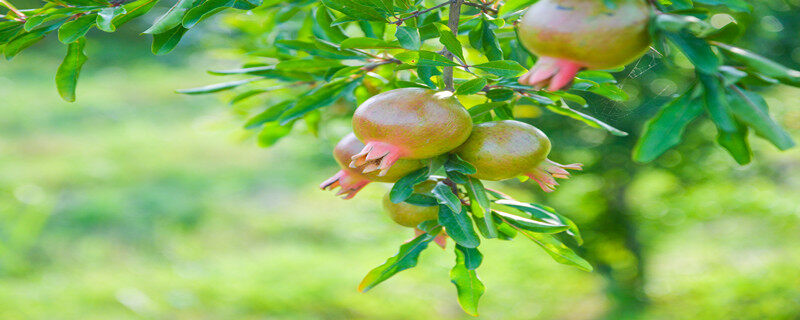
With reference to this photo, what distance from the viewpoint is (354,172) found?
0.62 m

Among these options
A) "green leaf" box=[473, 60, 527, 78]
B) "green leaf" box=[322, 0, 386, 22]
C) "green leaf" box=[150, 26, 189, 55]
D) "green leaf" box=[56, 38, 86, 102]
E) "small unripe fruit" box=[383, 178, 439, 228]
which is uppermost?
"green leaf" box=[322, 0, 386, 22]

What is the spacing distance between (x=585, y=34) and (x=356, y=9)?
240 millimetres

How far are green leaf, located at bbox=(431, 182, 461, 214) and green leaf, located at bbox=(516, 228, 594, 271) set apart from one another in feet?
0.40

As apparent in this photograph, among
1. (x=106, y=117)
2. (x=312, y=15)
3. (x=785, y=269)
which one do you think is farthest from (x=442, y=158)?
(x=106, y=117)

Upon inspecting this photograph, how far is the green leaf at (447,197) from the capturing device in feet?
1.75

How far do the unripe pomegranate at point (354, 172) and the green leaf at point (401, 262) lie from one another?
0.08 meters

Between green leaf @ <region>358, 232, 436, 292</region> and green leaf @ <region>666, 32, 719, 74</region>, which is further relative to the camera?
green leaf @ <region>358, 232, 436, 292</region>

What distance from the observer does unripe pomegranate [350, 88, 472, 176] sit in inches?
20.2

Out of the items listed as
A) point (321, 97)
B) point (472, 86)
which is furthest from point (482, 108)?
point (321, 97)

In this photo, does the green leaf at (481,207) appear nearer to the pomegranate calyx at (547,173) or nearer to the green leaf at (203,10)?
the pomegranate calyx at (547,173)

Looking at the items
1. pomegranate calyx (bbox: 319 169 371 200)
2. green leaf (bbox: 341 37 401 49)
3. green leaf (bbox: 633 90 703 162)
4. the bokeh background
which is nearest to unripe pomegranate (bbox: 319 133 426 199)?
pomegranate calyx (bbox: 319 169 371 200)

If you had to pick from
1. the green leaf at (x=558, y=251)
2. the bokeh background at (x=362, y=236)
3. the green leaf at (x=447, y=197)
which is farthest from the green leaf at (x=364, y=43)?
the bokeh background at (x=362, y=236)

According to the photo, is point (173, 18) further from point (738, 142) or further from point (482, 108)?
point (738, 142)

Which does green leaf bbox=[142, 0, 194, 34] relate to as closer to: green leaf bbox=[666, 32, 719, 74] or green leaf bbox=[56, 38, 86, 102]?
green leaf bbox=[56, 38, 86, 102]
